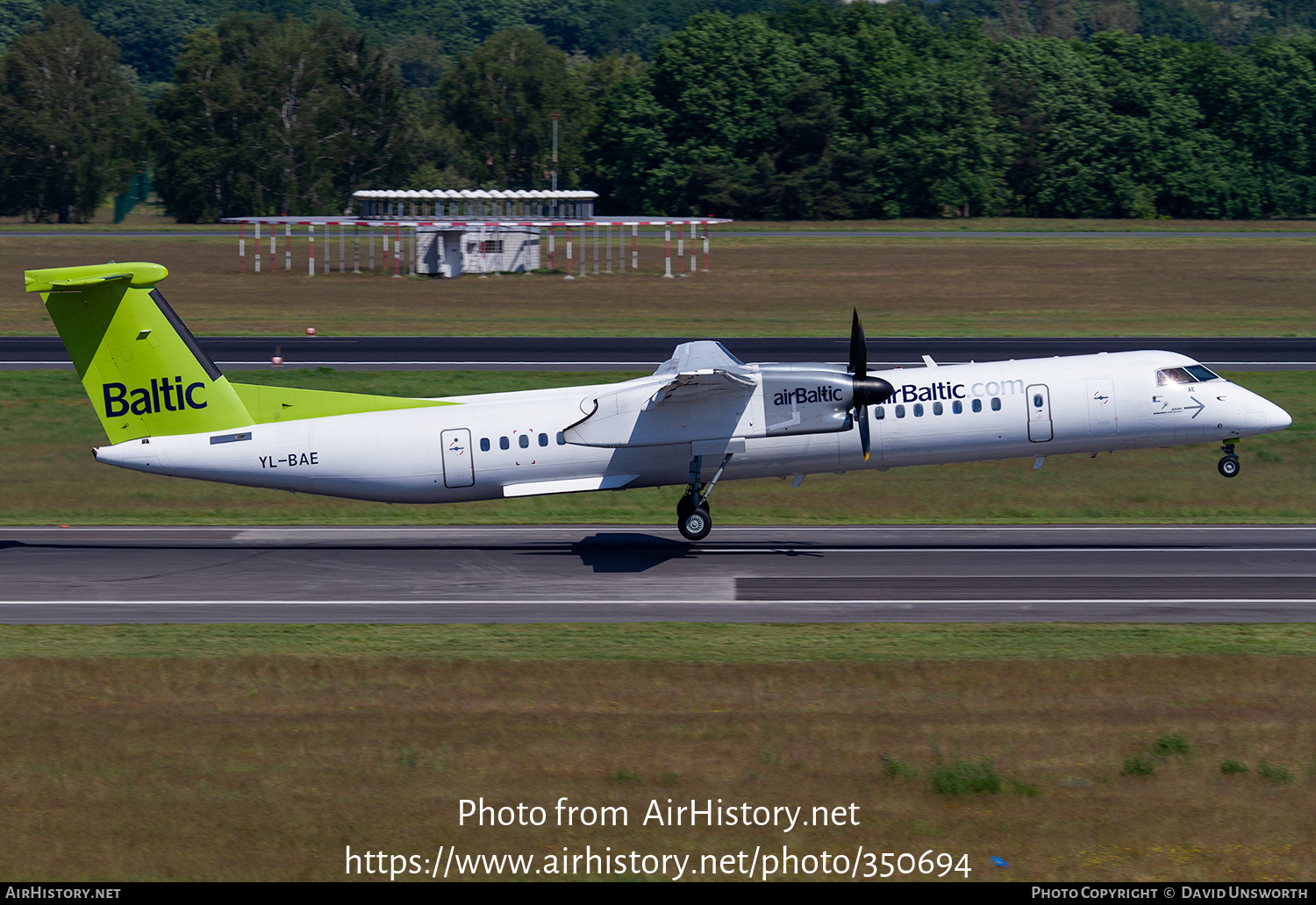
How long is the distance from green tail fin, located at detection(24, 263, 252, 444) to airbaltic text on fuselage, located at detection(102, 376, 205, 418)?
0.05ft

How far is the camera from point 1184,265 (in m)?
85.3

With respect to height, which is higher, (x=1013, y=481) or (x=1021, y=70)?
(x=1021, y=70)

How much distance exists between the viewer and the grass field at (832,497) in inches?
1226

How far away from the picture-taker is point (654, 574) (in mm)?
25484

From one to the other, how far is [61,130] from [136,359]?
362 feet

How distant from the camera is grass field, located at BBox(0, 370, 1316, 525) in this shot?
31141 millimetres

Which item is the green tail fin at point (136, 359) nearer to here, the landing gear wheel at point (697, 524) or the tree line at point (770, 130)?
the landing gear wheel at point (697, 524)

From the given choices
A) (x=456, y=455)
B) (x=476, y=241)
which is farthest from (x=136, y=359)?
(x=476, y=241)

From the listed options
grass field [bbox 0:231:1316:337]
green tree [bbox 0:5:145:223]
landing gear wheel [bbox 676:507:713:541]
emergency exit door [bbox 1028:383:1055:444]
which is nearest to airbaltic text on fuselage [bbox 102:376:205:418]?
landing gear wheel [bbox 676:507:713:541]

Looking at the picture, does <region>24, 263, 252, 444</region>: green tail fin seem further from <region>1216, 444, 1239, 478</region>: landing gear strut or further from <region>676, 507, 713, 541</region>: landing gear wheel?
<region>1216, 444, 1239, 478</region>: landing gear strut
